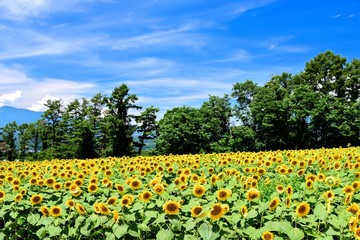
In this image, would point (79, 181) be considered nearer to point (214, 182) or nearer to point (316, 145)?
point (214, 182)

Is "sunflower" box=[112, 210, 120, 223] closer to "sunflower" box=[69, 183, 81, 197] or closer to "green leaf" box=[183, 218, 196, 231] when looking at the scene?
"green leaf" box=[183, 218, 196, 231]

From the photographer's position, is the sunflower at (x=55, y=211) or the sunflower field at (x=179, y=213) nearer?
the sunflower field at (x=179, y=213)

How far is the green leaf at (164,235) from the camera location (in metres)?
3.31

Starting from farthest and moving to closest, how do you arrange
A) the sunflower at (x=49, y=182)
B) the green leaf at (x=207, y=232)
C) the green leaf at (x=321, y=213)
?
the sunflower at (x=49, y=182), the green leaf at (x=321, y=213), the green leaf at (x=207, y=232)

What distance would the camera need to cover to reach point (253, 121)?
4394 cm

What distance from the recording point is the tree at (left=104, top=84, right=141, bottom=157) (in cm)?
4462

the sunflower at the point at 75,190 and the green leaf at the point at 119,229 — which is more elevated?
the sunflower at the point at 75,190

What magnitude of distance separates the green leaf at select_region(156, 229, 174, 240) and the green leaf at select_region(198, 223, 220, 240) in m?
0.29

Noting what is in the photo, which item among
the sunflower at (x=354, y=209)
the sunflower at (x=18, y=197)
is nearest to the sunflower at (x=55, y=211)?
the sunflower at (x=18, y=197)

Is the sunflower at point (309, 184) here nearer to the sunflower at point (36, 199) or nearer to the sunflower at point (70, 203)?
the sunflower at point (70, 203)

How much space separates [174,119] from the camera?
4375 centimetres

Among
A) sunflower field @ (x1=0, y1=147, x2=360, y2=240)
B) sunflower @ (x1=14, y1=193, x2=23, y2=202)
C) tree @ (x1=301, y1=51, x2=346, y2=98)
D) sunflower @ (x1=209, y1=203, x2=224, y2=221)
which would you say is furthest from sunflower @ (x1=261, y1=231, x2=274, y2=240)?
tree @ (x1=301, y1=51, x2=346, y2=98)

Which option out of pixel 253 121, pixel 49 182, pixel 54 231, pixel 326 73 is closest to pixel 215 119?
pixel 253 121

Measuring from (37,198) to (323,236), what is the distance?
3478 mm
